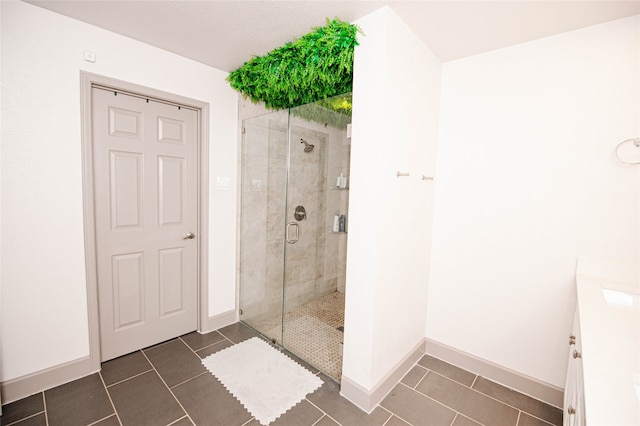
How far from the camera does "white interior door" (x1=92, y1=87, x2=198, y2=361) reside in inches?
86.0

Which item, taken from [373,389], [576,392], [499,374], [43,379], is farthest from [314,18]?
[43,379]

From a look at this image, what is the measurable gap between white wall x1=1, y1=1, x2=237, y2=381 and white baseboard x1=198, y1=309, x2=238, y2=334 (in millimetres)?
946

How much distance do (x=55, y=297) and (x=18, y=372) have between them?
19.0 inches

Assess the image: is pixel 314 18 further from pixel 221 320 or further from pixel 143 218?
pixel 221 320

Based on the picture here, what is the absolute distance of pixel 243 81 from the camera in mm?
2605

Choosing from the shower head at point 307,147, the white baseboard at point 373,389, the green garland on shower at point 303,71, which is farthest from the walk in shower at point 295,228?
the white baseboard at point 373,389

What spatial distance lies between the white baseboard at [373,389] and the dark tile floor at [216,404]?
0.04m

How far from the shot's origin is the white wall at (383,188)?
5.73 ft

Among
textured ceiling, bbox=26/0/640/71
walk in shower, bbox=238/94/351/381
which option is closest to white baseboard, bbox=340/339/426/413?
walk in shower, bbox=238/94/351/381

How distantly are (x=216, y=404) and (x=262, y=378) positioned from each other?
0.36 meters

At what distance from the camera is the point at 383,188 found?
1.79 meters

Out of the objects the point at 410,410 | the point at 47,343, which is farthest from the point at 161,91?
the point at 410,410

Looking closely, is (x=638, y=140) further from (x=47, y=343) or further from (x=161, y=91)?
(x=47, y=343)

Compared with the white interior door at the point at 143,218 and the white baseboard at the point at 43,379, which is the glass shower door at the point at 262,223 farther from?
the white baseboard at the point at 43,379
